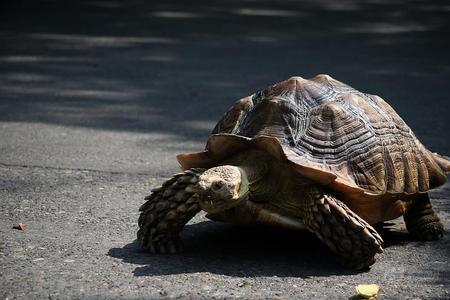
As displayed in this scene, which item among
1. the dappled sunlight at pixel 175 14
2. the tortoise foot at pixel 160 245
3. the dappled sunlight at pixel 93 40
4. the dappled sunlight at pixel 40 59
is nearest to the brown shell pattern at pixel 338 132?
the tortoise foot at pixel 160 245

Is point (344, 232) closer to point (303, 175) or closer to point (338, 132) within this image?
point (303, 175)

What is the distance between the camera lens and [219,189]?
416 cm

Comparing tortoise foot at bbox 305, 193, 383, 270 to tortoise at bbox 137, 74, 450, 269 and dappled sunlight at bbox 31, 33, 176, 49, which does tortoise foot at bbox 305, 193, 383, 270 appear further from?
dappled sunlight at bbox 31, 33, 176, 49

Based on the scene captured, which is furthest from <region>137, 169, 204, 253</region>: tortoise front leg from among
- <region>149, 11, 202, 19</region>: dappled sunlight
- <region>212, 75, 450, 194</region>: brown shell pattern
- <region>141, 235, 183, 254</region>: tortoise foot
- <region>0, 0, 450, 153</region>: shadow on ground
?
<region>149, 11, 202, 19</region>: dappled sunlight

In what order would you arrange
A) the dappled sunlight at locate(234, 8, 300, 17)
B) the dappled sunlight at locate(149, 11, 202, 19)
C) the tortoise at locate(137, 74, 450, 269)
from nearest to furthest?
the tortoise at locate(137, 74, 450, 269) < the dappled sunlight at locate(149, 11, 202, 19) < the dappled sunlight at locate(234, 8, 300, 17)

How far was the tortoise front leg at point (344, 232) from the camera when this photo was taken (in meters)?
4.21

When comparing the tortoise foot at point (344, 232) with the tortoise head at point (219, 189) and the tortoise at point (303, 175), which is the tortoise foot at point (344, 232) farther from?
the tortoise head at point (219, 189)

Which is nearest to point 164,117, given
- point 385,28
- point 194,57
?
point 194,57

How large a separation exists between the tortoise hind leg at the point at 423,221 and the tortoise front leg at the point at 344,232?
2.11 feet

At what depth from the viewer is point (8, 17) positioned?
14016 millimetres

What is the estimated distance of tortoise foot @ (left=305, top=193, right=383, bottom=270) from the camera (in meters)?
4.21

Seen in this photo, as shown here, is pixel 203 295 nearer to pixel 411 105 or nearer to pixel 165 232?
pixel 165 232

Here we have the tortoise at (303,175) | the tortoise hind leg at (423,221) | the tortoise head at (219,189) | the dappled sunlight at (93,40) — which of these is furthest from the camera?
the dappled sunlight at (93,40)

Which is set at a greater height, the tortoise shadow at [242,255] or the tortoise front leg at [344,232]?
the tortoise front leg at [344,232]
